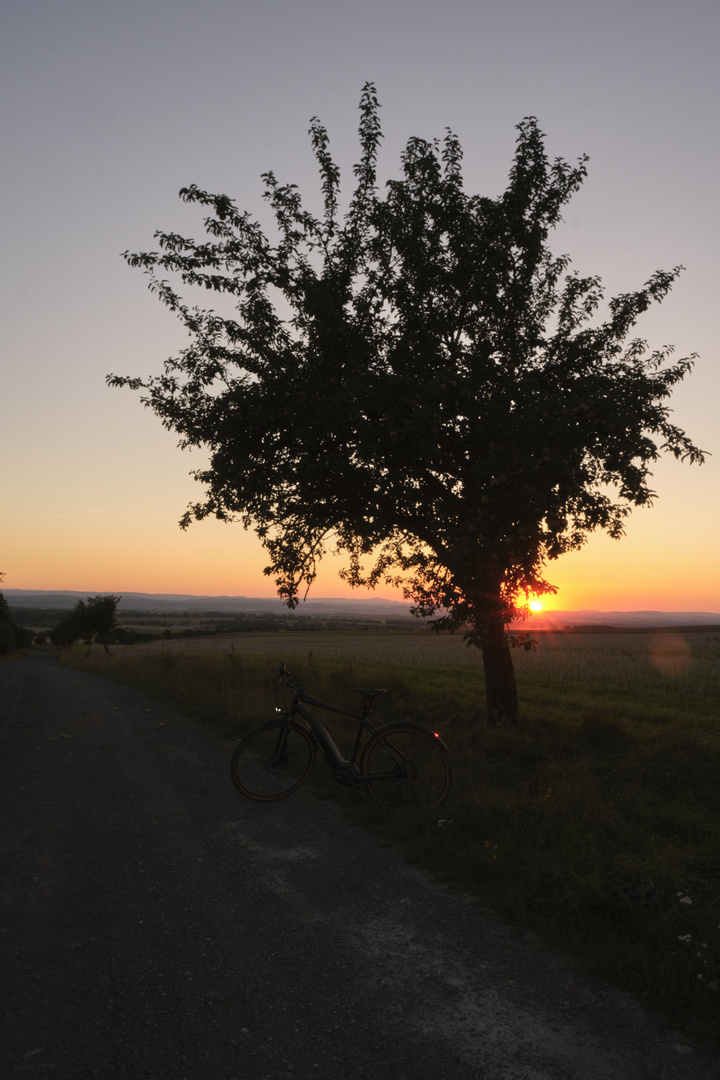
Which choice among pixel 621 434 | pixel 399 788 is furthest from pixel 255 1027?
pixel 621 434

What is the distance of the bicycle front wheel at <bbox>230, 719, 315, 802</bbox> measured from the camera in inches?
319

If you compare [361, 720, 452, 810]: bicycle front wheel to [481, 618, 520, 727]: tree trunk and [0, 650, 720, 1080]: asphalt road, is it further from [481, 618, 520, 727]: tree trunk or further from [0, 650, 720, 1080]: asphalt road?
[481, 618, 520, 727]: tree trunk

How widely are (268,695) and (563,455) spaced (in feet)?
29.3

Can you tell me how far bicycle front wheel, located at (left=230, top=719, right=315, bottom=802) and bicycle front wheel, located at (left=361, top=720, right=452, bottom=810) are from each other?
0.98 meters

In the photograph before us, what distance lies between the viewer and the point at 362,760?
768 cm

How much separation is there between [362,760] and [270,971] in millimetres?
3556

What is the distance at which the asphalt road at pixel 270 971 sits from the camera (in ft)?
10.9

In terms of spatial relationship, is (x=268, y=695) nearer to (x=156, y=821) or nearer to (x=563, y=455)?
(x=156, y=821)

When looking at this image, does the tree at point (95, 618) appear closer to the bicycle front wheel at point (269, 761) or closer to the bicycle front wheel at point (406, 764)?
the bicycle front wheel at point (269, 761)

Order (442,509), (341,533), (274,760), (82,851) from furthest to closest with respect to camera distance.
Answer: (341,533) → (442,509) → (274,760) → (82,851)

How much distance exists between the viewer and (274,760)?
8367 millimetres

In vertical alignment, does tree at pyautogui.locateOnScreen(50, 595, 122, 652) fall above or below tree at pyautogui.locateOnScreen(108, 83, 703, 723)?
below

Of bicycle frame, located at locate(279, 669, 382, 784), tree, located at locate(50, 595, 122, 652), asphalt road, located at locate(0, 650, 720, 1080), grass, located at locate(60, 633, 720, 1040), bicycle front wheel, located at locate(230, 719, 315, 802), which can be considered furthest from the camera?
tree, located at locate(50, 595, 122, 652)

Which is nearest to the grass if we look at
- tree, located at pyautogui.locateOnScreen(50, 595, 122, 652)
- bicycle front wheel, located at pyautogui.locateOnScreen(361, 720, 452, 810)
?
bicycle front wheel, located at pyautogui.locateOnScreen(361, 720, 452, 810)
